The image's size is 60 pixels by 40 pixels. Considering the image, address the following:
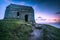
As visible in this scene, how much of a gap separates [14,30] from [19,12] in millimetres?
577

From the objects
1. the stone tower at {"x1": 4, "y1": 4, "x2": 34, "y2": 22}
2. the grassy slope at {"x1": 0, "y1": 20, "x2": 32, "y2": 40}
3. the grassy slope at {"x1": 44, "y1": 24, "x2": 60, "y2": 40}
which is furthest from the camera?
the stone tower at {"x1": 4, "y1": 4, "x2": 34, "y2": 22}

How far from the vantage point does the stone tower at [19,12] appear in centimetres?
393

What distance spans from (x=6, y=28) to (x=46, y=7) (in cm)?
135

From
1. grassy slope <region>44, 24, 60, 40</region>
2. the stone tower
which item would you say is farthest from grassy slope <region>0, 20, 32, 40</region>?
grassy slope <region>44, 24, 60, 40</region>

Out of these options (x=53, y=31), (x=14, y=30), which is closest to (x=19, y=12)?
(x=14, y=30)

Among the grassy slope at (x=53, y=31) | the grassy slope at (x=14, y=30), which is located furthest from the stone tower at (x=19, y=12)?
the grassy slope at (x=53, y=31)

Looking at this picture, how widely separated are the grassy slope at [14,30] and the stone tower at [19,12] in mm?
163

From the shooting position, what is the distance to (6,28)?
3.71m

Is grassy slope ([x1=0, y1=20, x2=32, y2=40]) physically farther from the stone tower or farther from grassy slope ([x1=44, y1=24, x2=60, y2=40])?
grassy slope ([x1=44, y1=24, x2=60, y2=40])

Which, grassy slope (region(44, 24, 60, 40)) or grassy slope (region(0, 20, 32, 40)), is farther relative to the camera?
grassy slope (region(44, 24, 60, 40))

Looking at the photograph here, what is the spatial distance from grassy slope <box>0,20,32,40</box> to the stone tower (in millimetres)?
163

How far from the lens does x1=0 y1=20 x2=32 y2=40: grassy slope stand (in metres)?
3.67

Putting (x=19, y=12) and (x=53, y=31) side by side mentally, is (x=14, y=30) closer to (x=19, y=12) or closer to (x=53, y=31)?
(x=19, y=12)

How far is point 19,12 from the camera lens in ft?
12.9
